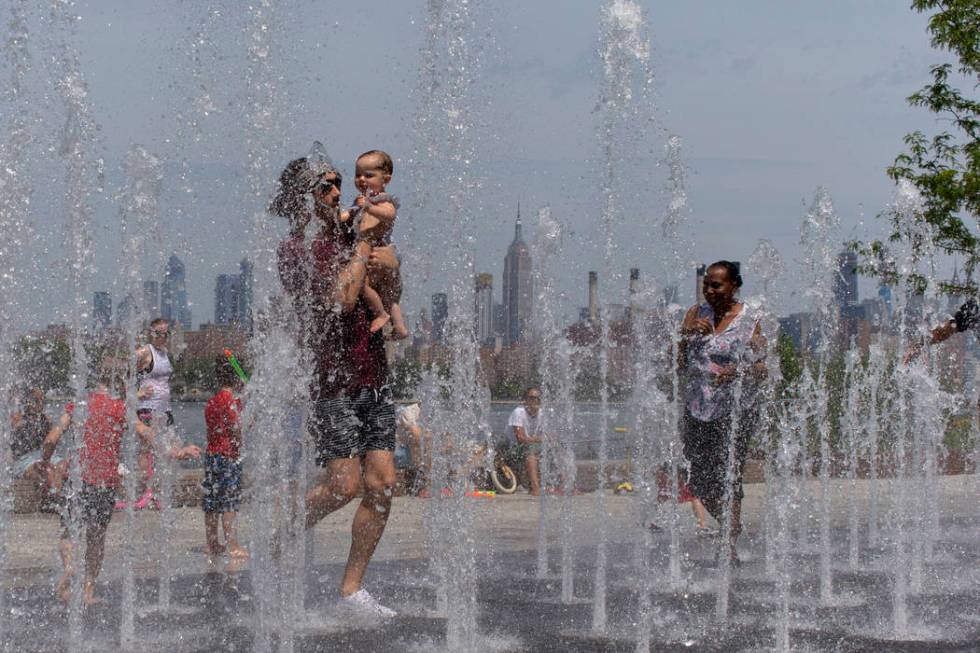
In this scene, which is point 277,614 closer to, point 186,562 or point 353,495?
point 353,495

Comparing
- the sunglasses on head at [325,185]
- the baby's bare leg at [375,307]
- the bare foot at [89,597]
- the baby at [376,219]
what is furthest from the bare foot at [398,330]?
the bare foot at [89,597]

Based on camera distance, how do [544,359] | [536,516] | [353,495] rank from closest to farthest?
[353,495], [536,516], [544,359]

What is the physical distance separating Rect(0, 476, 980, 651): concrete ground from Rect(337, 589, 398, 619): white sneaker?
0.06 meters

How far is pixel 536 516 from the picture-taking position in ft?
28.6

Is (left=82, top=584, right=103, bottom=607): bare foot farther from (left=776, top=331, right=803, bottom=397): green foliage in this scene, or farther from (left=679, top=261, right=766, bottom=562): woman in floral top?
(left=776, top=331, right=803, bottom=397): green foliage

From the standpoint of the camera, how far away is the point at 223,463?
6.55 metres

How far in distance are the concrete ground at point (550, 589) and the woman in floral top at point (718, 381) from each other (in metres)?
0.44

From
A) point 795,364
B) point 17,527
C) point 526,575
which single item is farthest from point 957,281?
point 17,527

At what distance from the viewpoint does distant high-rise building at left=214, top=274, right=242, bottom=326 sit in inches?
222

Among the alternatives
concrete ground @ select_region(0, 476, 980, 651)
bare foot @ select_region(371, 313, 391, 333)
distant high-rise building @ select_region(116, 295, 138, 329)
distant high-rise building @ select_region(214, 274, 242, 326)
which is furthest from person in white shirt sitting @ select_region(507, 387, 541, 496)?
bare foot @ select_region(371, 313, 391, 333)

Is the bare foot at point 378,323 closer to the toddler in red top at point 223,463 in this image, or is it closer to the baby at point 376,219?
the baby at point 376,219

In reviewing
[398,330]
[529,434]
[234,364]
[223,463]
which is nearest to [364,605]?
[398,330]

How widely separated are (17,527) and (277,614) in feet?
12.4

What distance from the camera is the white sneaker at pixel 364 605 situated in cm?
435
